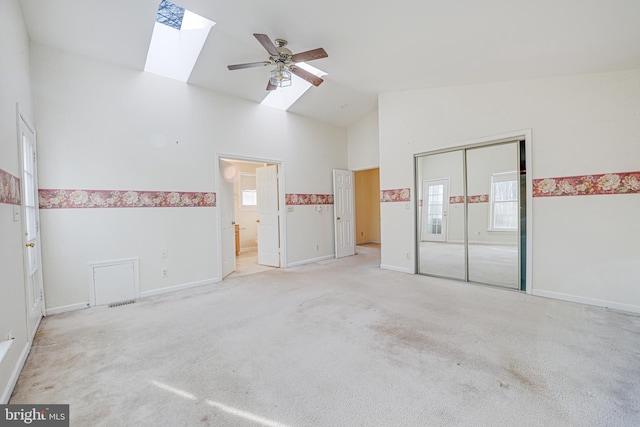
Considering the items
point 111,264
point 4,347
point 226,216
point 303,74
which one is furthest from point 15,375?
point 303,74

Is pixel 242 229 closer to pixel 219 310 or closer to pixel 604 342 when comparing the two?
pixel 219 310

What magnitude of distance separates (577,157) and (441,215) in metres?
1.78

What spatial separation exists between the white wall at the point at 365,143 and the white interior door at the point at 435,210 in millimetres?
1801

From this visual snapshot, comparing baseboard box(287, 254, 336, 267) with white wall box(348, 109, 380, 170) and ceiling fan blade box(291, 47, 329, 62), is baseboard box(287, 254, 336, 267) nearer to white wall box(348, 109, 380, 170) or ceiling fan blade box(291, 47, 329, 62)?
white wall box(348, 109, 380, 170)

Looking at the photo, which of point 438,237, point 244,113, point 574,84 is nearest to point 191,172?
point 244,113

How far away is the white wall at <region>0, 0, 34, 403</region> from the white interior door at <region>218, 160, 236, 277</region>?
2483 millimetres

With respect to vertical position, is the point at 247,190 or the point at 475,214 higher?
the point at 247,190

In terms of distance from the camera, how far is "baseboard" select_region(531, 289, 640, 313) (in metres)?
2.92

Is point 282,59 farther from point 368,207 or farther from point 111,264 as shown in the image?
point 368,207

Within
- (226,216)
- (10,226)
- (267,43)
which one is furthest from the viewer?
(226,216)

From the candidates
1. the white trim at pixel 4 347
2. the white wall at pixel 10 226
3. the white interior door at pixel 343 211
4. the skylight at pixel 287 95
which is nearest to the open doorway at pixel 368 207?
the white interior door at pixel 343 211

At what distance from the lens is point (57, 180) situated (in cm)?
317

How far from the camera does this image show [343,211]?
6.50 metres

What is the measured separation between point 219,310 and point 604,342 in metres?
3.69
